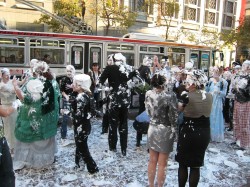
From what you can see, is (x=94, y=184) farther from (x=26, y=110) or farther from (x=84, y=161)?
(x=26, y=110)

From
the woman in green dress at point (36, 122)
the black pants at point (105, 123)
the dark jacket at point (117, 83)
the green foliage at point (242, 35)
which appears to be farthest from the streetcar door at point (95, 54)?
the green foliage at point (242, 35)

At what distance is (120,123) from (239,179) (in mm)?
2241

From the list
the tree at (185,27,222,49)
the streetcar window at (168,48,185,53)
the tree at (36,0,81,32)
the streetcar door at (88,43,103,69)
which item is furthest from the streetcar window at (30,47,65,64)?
the tree at (185,27,222,49)

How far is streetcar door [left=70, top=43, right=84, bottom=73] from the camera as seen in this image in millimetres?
11859

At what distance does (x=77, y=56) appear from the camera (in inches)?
472

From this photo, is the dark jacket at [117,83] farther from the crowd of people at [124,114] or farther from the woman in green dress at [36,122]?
the woman in green dress at [36,122]

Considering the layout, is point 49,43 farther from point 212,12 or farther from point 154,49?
point 212,12

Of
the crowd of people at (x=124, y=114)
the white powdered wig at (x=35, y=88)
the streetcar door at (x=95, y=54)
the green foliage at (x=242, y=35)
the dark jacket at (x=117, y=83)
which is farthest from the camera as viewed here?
the green foliage at (x=242, y=35)

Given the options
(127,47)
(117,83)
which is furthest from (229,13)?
(117,83)

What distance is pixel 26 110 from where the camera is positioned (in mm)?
4641

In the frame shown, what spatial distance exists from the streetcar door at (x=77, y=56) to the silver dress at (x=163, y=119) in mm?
8390

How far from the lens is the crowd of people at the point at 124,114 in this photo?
3793 mm

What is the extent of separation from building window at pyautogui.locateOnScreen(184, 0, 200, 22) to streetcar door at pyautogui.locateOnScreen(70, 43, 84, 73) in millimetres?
22855

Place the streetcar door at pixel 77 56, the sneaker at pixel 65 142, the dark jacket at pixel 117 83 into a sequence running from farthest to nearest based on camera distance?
the streetcar door at pixel 77 56 < the sneaker at pixel 65 142 < the dark jacket at pixel 117 83
